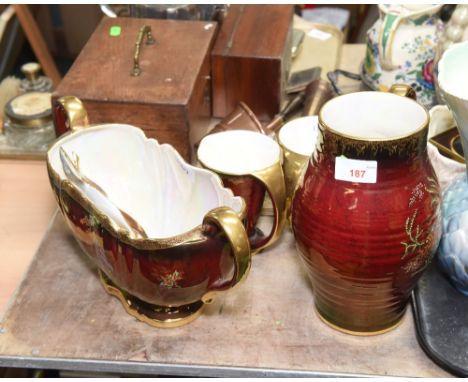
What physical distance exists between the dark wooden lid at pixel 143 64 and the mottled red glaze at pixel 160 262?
0.24 meters

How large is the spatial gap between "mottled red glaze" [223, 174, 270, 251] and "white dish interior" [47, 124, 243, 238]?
4 cm

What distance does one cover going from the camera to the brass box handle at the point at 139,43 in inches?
39.3

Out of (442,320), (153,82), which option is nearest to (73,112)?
(153,82)

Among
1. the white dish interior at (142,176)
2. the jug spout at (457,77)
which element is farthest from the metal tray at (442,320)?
the white dish interior at (142,176)

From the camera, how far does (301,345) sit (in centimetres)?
74

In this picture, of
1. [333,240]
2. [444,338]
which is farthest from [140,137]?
[444,338]

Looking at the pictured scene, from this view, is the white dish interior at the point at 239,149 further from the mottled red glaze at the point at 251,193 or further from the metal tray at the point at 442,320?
the metal tray at the point at 442,320

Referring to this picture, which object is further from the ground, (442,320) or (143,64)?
(143,64)

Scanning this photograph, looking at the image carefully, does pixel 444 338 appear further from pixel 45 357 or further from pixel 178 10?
pixel 178 10

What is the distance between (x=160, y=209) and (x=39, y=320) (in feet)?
0.69

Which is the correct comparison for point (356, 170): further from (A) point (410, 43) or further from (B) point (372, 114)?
(A) point (410, 43)

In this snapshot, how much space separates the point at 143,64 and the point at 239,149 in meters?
0.23

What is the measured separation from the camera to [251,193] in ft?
2.67

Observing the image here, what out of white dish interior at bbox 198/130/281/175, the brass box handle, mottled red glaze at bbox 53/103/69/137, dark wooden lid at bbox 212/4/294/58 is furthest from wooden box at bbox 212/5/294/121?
mottled red glaze at bbox 53/103/69/137
